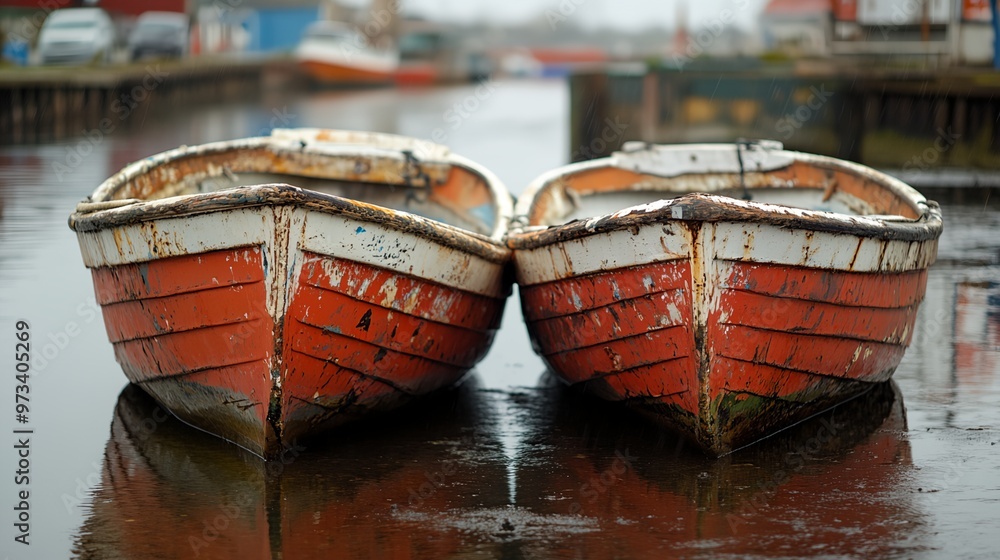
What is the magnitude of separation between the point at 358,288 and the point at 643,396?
5.07 feet

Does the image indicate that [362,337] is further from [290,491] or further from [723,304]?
[723,304]

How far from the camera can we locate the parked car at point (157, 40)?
3966 centimetres

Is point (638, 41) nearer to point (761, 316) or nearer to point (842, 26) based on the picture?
point (842, 26)

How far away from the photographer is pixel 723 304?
5.51 m

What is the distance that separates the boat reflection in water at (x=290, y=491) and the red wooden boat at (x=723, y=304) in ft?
2.64

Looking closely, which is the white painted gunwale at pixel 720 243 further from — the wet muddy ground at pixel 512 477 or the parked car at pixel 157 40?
the parked car at pixel 157 40

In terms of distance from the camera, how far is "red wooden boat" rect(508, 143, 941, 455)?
546 cm

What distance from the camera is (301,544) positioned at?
4.82m

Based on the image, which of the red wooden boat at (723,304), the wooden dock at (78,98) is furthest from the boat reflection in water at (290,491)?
the wooden dock at (78,98)

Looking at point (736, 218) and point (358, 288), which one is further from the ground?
point (736, 218)

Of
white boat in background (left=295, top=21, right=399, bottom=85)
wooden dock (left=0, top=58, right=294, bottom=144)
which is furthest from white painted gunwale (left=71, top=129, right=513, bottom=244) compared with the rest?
white boat in background (left=295, top=21, right=399, bottom=85)

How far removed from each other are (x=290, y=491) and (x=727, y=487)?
197 cm

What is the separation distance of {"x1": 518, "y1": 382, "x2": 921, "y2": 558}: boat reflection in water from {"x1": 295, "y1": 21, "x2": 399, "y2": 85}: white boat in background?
47394mm

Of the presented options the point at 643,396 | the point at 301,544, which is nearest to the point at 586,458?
the point at 643,396
